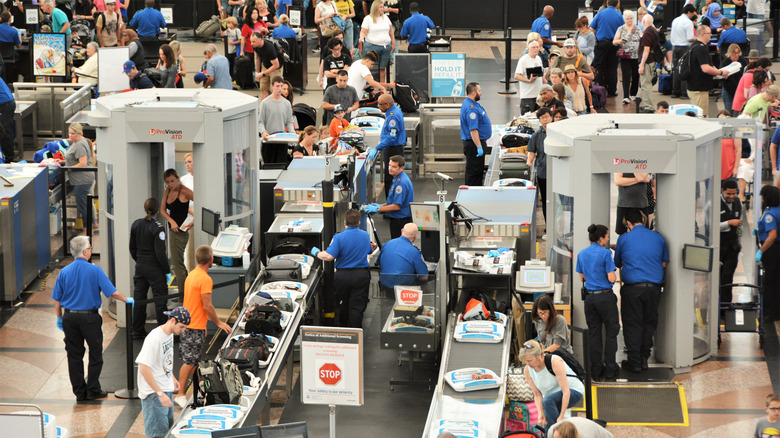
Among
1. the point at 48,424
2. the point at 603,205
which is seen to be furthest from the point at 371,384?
the point at 48,424

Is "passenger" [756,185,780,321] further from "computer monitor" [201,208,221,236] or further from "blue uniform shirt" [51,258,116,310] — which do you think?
"blue uniform shirt" [51,258,116,310]

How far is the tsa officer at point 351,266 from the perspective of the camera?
521 inches

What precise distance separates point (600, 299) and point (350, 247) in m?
2.73

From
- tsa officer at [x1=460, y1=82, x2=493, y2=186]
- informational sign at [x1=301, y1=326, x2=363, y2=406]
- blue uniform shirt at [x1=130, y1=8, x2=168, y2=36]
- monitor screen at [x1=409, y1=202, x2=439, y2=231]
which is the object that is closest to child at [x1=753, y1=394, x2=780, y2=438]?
informational sign at [x1=301, y1=326, x2=363, y2=406]

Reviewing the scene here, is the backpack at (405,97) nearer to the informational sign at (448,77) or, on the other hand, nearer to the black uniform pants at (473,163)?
the informational sign at (448,77)

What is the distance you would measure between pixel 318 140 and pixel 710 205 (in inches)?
283

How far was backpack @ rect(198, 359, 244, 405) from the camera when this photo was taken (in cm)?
1061

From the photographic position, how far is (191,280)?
12148 mm

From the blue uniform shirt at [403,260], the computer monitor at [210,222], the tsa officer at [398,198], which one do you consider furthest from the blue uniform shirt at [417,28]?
the blue uniform shirt at [403,260]

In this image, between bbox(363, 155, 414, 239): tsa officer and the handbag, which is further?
bbox(363, 155, 414, 239): tsa officer

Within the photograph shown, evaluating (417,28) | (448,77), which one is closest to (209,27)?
(417,28)

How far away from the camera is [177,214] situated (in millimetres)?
14539

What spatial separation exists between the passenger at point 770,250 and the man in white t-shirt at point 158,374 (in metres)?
6.78

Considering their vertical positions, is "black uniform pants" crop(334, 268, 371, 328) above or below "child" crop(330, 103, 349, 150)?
below
